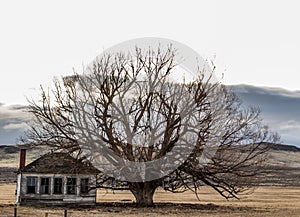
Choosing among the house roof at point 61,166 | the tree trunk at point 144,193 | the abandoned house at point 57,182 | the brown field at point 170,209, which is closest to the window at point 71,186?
the abandoned house at point 57,182

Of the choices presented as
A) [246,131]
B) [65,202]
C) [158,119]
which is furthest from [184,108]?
[65,202]

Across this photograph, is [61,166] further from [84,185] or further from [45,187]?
[84,185]

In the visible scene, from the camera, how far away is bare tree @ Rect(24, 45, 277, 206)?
4003cm

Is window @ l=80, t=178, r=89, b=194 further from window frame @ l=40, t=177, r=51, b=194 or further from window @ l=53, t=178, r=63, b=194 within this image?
window frame @ l=40, t=177, r=51, b=194

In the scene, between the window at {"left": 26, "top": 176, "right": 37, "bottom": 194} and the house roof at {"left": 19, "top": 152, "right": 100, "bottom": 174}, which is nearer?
the house roof at {"left": 19, "top": 152, "right": 100, "bottom": 174}

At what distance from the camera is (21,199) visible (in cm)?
4106

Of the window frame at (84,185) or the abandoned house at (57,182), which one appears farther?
the window frame at (84,185)

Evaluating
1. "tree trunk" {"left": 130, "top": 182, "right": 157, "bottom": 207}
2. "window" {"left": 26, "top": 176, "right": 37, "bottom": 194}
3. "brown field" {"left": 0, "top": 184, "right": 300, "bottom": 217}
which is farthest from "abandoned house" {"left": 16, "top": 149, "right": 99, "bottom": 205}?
"tree trunk" {"left": 130, "top": 182, "right": 157, "bottom": 207}

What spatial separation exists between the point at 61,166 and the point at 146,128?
7.40 meters

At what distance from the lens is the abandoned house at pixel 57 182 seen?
41.2m

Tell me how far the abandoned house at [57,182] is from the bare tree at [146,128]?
105 centimetres

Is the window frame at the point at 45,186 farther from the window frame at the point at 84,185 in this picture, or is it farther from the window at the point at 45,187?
the window frame at the point at 84,185

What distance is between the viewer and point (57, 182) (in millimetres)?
41812

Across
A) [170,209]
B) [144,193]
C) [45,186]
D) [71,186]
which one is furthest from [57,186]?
[170,209]
